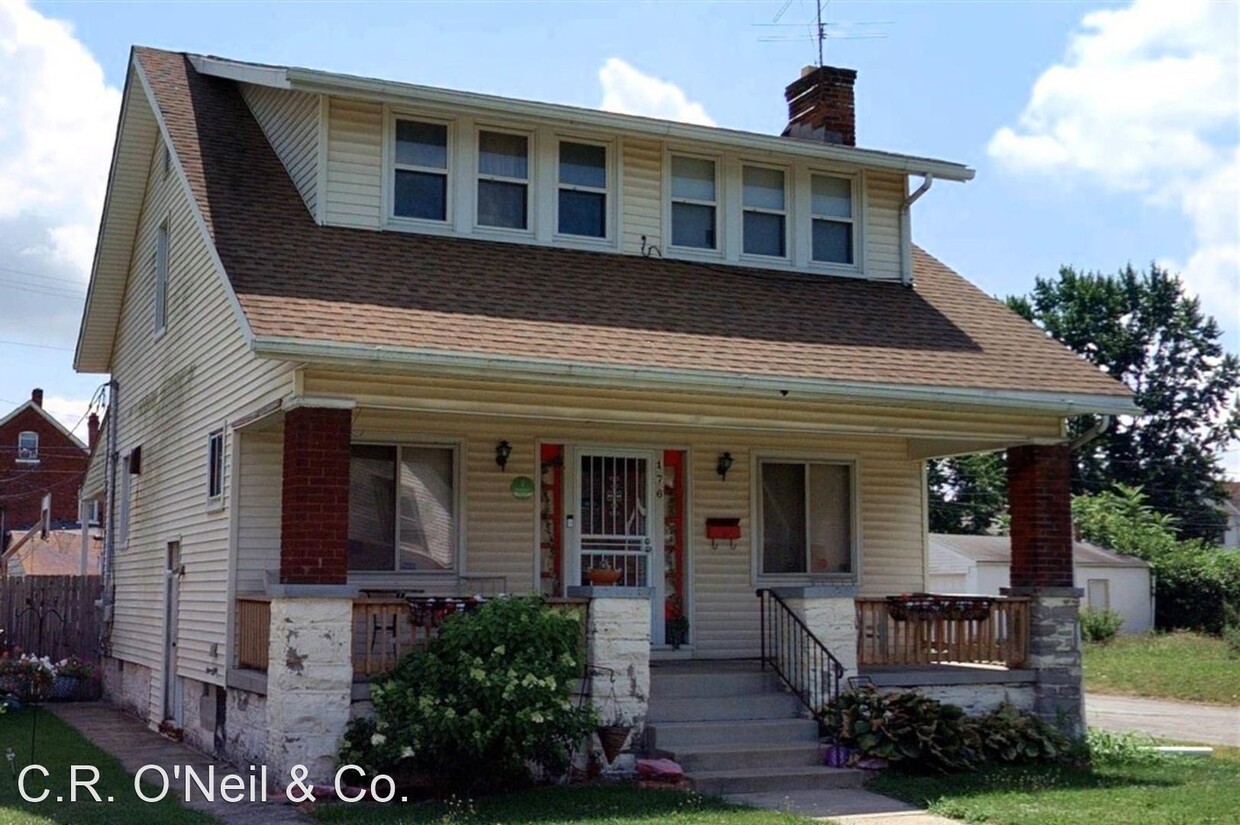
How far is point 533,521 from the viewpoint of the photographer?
14.2 meters

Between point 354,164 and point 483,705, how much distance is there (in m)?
6.16

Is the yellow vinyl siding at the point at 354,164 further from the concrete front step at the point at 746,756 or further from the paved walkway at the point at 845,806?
the paved walkway at the point at 845,806

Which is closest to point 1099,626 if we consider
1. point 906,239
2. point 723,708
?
point 906,239

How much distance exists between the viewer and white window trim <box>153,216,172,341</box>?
16906 millimetres

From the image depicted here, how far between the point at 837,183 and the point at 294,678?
350 inches

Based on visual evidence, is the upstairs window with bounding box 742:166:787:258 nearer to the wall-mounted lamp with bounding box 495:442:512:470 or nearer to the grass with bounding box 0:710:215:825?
the wall-mounted lamp with bounding box 495:442:512:470

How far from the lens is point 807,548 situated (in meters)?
15.7

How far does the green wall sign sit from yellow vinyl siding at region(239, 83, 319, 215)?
3.36 m

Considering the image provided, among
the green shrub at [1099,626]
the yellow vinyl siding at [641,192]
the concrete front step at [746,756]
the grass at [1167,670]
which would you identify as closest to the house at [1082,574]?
the green shrub at [1099,626]

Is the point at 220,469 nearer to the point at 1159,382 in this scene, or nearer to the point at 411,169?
the point at 411,169

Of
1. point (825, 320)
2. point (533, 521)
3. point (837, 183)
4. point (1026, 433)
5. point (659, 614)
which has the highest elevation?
point (837, 183)

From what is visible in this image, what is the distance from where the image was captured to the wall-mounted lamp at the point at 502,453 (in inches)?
554

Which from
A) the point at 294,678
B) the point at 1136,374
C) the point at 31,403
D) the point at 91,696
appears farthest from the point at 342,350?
the point at 1136,374

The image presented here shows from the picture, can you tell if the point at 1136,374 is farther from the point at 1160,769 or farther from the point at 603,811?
the point at 603,811
